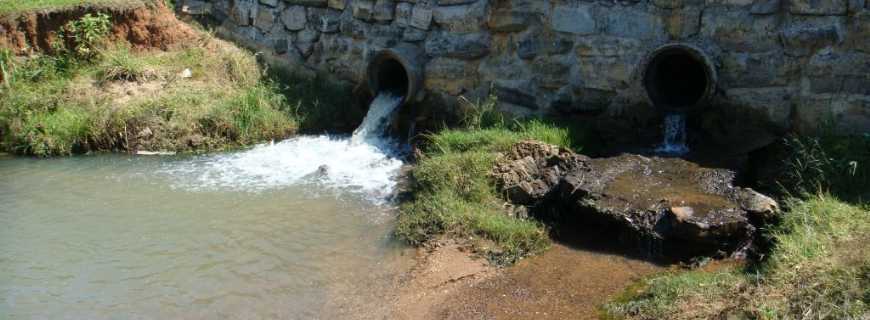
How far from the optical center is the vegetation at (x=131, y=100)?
27.6 feet

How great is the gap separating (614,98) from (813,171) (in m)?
1.81

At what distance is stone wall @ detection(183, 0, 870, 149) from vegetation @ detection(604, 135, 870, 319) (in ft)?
2.87

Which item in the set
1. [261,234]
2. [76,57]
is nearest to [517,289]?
[261,234]

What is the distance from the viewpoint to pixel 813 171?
19.5ft

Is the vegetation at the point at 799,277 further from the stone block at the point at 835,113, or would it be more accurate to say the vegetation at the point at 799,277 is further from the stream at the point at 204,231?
the stream at the point at 204,231

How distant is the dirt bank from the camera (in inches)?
362

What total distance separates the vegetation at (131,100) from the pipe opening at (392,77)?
0.92 meters

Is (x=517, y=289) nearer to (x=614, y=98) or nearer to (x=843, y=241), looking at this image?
(x=843, y=241)

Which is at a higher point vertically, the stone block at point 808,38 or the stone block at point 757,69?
the stone block at point 808,38

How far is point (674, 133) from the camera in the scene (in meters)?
6.84

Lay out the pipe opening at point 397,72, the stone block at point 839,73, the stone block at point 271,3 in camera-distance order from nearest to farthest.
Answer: the stone block at point 839,73 → the pipe opening at point 397,72 → the stone block at point 271,3

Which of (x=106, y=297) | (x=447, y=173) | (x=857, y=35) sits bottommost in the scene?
(x=106, y=297)

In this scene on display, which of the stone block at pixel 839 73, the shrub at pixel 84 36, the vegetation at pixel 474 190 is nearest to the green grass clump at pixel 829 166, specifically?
the stone block at pixel 839 73

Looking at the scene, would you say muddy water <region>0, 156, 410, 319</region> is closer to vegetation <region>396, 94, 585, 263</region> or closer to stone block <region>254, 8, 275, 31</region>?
vegetation <region>396, 94, 585, 263</region>
